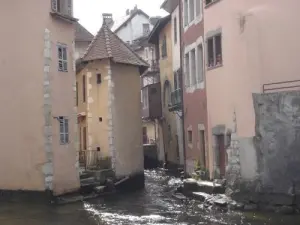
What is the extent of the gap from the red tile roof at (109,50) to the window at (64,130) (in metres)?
5.30

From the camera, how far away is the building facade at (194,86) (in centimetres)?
2167

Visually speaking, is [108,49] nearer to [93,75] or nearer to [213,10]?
[93,75]

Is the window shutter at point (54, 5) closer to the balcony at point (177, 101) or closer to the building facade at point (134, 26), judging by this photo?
the balcony at point (177, 101)

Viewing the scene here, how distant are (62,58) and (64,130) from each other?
3.09 m

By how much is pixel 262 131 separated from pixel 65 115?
8614mm

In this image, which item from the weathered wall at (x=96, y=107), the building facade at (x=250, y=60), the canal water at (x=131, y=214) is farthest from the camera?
the weathered wall at (x=96, y=107)

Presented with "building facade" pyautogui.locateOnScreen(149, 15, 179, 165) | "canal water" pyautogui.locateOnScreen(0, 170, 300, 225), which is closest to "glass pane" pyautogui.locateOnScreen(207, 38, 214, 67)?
"canal water" pyautogui.locateOnScreen(0, 170, 300, 225)

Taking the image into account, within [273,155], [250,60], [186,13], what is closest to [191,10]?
[186,13]

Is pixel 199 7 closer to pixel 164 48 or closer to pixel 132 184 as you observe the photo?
pixel 132 184

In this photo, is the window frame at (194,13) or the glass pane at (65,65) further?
the window frame at (194,13)

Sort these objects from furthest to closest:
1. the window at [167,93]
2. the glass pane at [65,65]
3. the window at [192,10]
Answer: the window at [167,93] → the window at [192,10] → the glass pane at [65,65]

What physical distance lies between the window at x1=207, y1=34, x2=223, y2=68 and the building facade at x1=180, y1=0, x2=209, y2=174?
1.18 m

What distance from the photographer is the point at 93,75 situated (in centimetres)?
2575

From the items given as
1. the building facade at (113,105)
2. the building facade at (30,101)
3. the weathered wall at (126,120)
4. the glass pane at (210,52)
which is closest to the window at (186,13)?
the building facade at (113,105)
